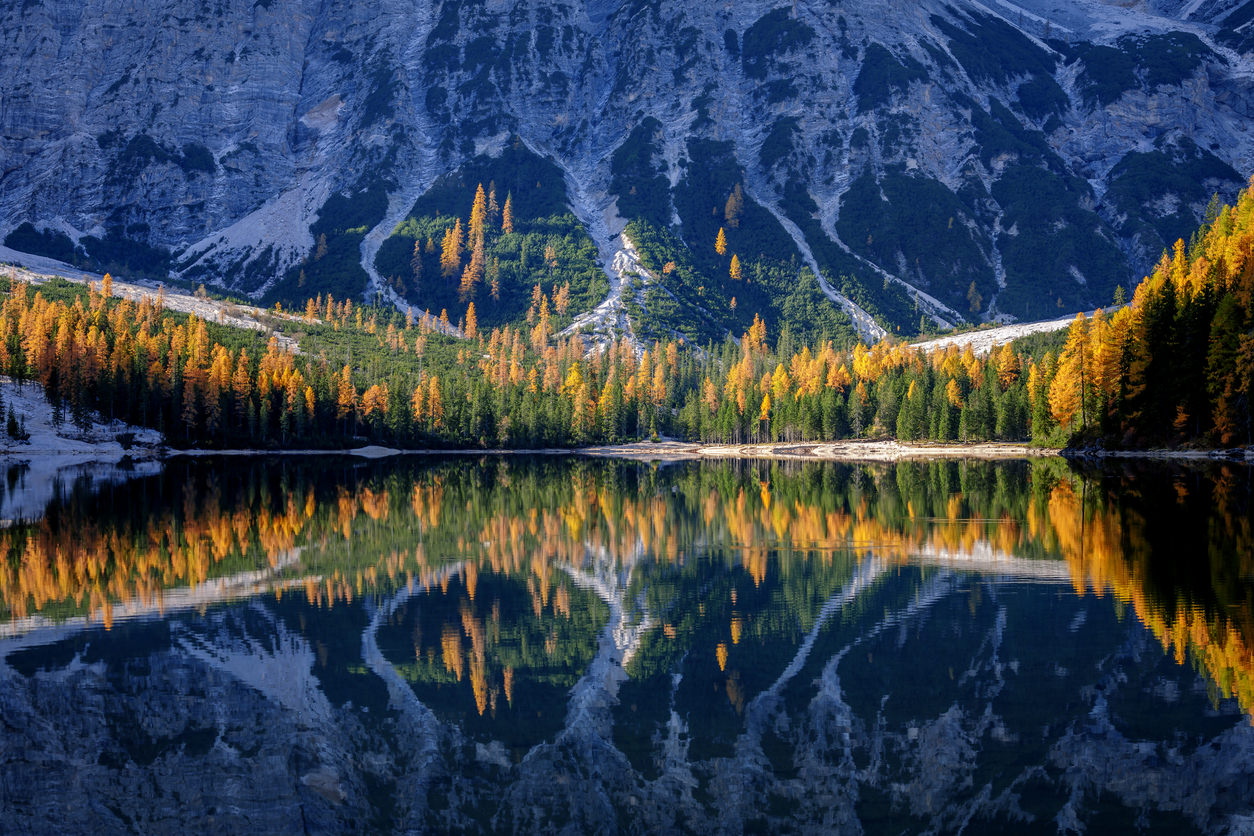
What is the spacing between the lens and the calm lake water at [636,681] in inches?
542

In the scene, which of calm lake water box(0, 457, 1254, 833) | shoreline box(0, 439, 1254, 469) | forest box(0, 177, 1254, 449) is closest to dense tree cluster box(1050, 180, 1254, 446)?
forest box(0, 177, 1254, 449)

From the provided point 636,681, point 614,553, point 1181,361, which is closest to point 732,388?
point 1181,361

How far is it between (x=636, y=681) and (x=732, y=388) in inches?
6611

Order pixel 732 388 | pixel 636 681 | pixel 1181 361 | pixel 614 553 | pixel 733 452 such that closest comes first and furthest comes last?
1. pixel 636 681
2. pixel 614 553
3. pixel 1181 361
4. pixel 733 452
5. pixel 732 388

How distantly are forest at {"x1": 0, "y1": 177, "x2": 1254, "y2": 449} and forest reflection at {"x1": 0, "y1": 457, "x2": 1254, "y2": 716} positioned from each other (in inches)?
786

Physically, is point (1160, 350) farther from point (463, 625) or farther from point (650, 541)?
point (463, 625)

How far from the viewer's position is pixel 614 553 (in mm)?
36875

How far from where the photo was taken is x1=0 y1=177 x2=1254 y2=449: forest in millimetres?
82500

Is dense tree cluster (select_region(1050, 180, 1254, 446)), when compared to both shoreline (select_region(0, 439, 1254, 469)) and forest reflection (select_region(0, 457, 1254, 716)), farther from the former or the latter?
forest reflection (select_region(0, 457, 1254, 716))

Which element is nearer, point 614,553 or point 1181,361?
point 614,553

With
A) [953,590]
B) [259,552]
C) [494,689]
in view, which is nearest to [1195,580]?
[953,590]

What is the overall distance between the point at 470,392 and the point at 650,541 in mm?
131409

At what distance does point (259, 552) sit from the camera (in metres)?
35.9

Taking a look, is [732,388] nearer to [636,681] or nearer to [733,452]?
[733,452]
